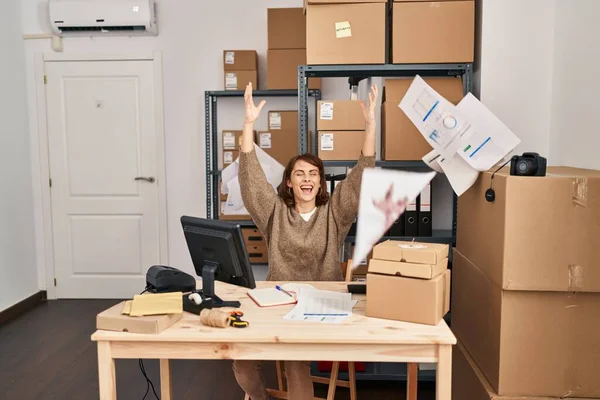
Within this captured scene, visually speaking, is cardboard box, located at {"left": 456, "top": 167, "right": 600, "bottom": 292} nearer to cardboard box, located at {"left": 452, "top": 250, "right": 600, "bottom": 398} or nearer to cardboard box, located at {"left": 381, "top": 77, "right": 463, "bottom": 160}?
cardboard box, located at {"left": 452, "top": 250, "right": 600, "bottom": 398}

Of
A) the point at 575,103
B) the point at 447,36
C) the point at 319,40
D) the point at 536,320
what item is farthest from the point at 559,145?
the point at 319,40

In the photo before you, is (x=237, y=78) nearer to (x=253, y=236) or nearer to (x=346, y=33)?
(x=253, y=236)

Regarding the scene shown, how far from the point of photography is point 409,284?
1.62 m

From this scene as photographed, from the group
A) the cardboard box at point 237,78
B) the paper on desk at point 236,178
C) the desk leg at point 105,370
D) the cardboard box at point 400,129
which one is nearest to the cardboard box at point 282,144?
the paper on desk at point 236,178

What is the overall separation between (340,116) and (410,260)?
1.31 m

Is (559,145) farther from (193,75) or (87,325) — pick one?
(87,325)

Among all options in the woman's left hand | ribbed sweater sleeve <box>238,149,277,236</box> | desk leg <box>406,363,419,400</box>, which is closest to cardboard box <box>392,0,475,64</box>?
the woman's left hand

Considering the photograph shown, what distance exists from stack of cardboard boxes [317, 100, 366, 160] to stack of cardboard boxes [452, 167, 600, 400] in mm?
950

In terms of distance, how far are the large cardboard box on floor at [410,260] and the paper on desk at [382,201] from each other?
2.72 ft

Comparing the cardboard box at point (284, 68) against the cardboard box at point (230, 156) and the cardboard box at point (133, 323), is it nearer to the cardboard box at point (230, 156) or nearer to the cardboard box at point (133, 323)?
the cardboard box at point (230, 156)

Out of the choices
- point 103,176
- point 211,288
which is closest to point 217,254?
point 211,288

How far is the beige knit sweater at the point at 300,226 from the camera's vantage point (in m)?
2.43

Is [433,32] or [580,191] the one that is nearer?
[580,191]

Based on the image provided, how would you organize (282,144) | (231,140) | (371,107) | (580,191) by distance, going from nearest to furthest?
(580,191) → (371,107) → (282,144) → (231,140)
